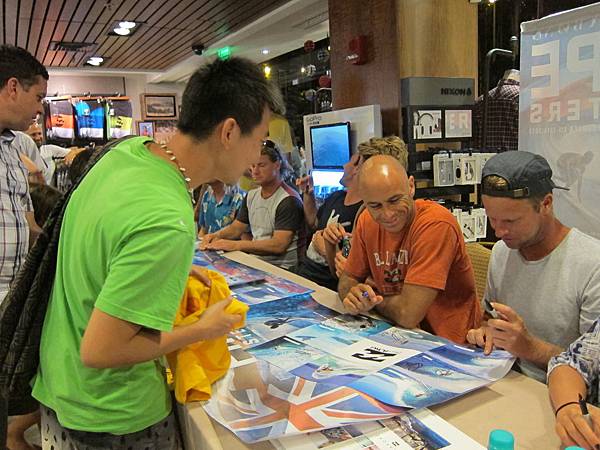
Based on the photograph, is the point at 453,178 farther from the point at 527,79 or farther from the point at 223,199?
the point at 223,199

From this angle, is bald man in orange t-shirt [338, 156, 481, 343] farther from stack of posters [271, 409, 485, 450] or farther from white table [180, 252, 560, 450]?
stack of posters [271, 409, 485, 450]

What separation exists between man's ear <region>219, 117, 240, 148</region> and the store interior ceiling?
10.8 feet

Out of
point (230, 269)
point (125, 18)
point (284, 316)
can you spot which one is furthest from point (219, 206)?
point (125, 18)

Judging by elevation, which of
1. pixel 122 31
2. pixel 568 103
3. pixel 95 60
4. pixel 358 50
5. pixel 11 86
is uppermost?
pixel 95 60

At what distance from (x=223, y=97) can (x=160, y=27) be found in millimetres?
5793

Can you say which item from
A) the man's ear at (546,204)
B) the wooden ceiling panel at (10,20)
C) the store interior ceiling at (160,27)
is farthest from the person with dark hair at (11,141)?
the wooden ceiling panel at (10,20)

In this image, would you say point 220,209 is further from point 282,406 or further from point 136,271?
point 136,271

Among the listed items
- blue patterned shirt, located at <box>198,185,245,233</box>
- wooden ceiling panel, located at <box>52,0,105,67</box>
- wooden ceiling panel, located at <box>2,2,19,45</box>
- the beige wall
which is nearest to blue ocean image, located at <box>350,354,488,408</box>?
the beige wall

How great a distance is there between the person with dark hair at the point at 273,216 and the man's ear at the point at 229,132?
201 cm

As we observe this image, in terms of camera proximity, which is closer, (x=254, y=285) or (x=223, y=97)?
(x=223, y=97)

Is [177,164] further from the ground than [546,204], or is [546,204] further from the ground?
[177,164]

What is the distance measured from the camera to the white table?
1.00m

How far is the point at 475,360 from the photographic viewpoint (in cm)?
129

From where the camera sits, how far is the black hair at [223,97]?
42.9 inches
